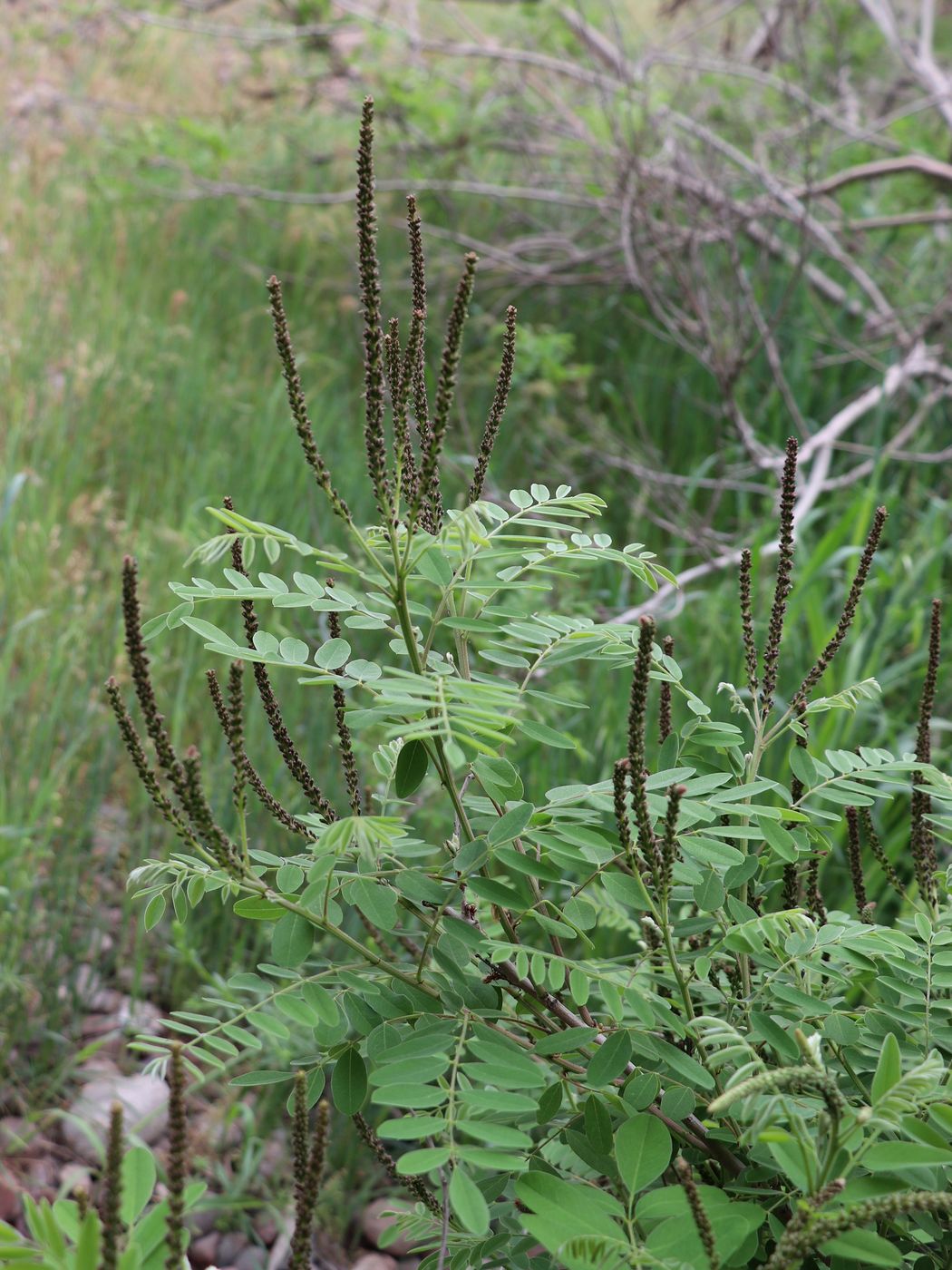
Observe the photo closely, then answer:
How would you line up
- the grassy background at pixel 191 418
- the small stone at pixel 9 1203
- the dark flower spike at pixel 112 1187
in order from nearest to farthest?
the dark flower spike at pixel 112 1187, the small stone at pixel 9 1203, the grassy background at pixel 191 418

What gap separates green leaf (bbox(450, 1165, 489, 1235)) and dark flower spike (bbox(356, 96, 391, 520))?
45 cm

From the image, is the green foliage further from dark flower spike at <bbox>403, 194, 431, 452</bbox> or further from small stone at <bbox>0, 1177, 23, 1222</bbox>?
small stone at <bbox>0, 1177, 23, 1222</bbox>

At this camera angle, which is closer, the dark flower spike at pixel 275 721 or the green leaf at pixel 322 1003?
the green leaf at pixel 322 1003

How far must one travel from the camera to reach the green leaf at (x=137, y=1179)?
0.76 m

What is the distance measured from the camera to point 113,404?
169 inches

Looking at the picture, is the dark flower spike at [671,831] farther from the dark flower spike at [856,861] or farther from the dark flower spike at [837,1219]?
the dark flower spike at [856,861]

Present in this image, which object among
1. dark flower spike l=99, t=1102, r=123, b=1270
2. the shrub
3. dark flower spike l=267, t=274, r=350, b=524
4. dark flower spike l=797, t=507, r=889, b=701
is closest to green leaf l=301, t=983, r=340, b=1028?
the shrub

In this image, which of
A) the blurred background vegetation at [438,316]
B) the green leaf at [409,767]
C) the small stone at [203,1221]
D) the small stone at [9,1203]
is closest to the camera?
the green leaf at [409,767]

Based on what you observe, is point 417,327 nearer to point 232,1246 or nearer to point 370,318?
point 370,318

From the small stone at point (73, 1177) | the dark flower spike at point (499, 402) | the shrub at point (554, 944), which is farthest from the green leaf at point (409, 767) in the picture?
the small stone at point (73, 1177)

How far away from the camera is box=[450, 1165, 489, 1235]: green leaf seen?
715 millimetres

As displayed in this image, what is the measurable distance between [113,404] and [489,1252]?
3.89 m

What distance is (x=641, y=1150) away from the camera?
83 cm

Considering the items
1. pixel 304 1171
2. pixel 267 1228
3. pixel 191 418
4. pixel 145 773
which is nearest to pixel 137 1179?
pixel 304 1171
